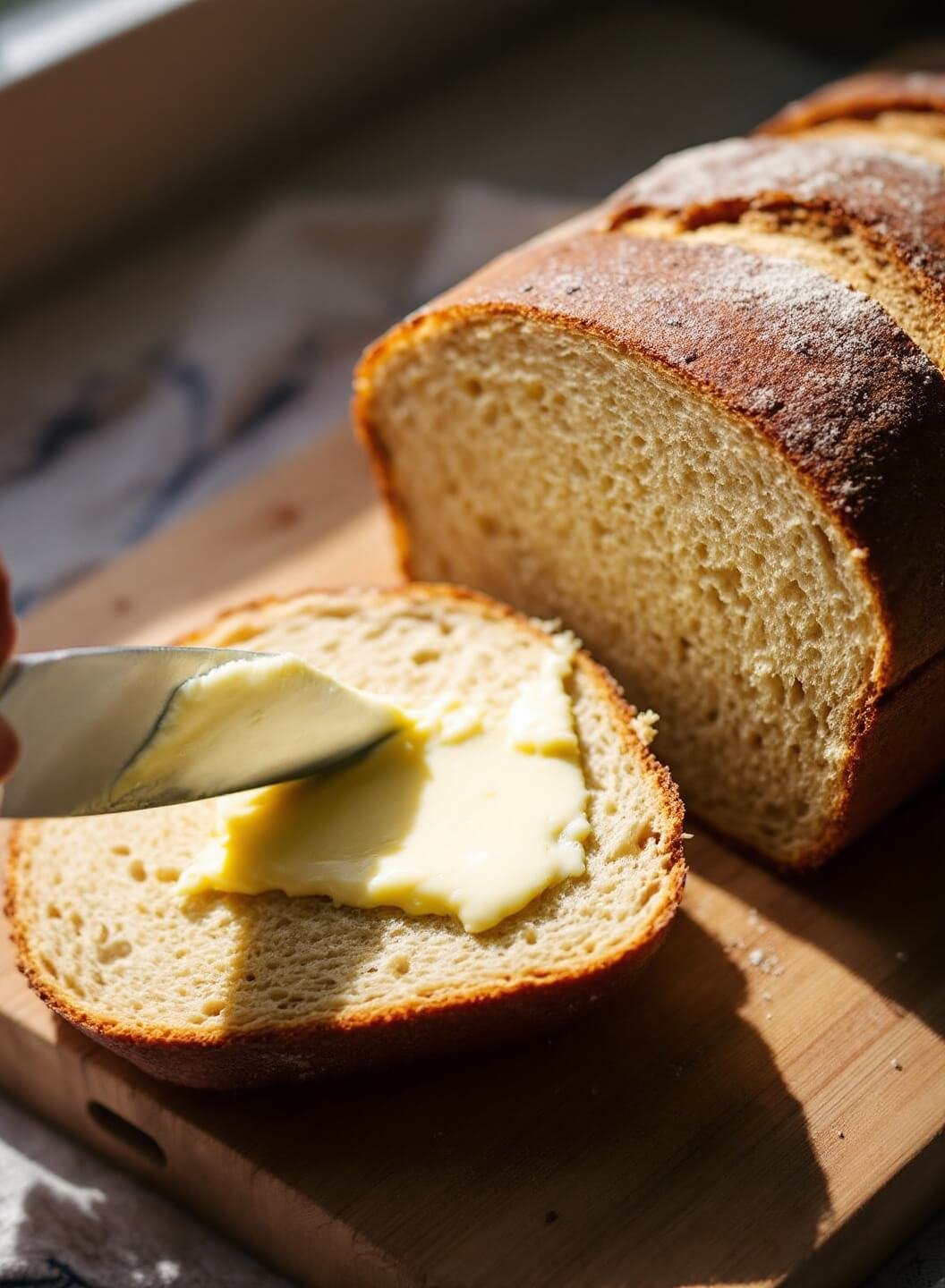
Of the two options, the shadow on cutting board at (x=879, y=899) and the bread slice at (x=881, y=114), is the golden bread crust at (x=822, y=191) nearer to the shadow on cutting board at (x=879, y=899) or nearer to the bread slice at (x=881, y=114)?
the bread slice at (x=881, y=114)

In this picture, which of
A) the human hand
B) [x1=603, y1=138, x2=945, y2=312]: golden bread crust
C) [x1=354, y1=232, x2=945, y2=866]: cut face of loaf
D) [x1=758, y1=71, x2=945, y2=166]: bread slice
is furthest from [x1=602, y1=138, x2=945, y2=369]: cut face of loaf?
the human hand

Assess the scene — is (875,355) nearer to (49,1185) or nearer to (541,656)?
(541,656)

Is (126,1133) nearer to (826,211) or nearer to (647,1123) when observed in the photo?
(647,1123)

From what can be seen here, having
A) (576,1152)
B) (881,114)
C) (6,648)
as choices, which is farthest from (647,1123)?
(881,114)

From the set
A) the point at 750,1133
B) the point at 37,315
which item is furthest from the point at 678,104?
the point at 750,1133

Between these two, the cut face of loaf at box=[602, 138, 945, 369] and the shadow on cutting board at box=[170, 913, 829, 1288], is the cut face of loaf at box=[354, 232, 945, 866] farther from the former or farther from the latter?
the shadow on cutting board at box=[170, 913, 829, 1288]
